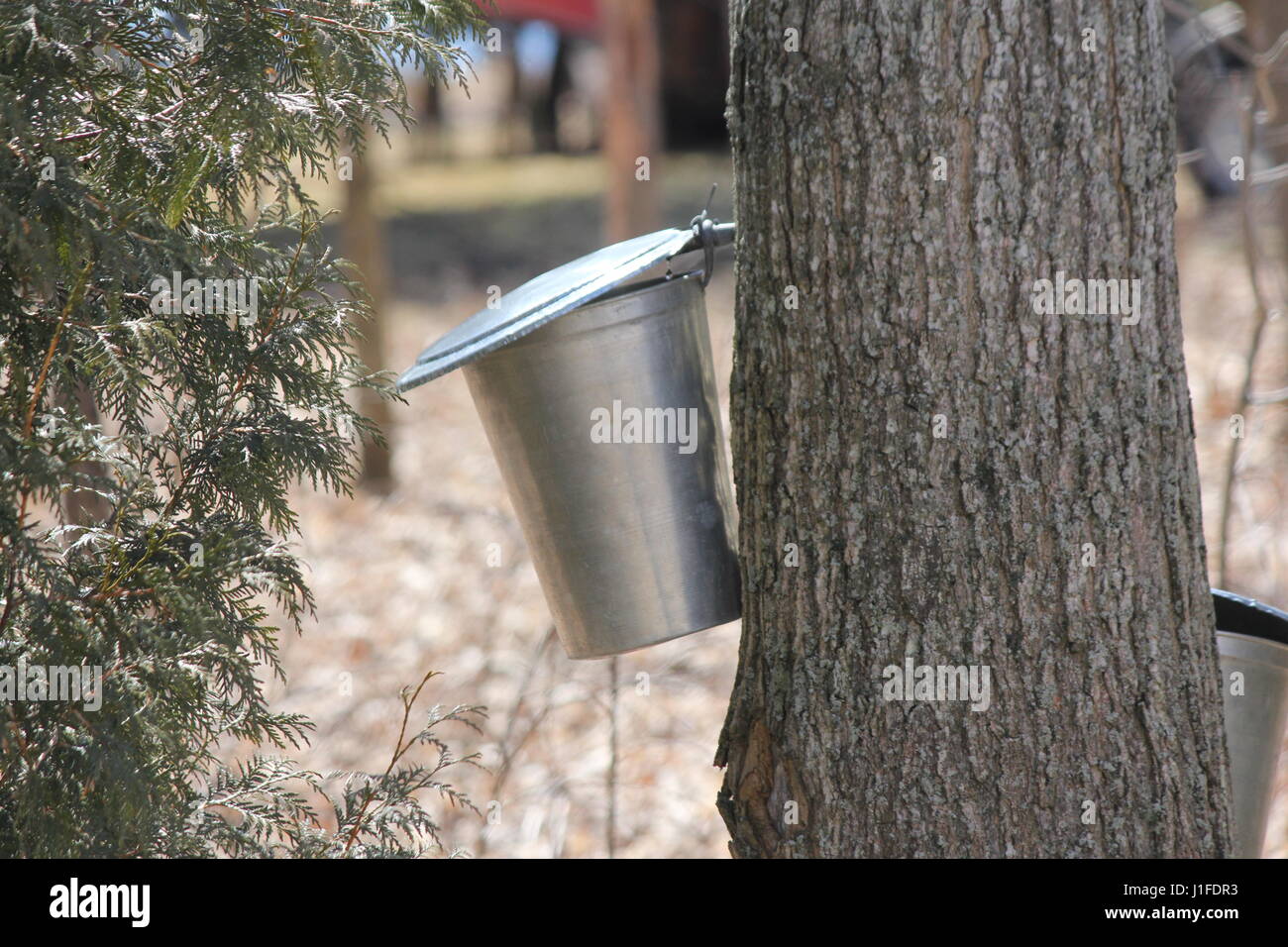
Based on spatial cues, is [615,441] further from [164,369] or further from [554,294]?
[164,369]

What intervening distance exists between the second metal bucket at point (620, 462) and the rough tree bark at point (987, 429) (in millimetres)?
229

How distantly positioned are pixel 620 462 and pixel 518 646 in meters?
3.29

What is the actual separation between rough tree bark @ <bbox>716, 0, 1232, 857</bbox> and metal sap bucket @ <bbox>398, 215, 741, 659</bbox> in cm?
23

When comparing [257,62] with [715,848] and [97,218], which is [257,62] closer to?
[97,218]

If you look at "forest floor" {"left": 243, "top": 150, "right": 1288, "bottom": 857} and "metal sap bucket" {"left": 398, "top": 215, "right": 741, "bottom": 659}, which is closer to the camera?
"metal sap bucket" {"left": 398, "top": 215, "right": 741, "bottom": 659}

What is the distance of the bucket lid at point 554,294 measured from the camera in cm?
172

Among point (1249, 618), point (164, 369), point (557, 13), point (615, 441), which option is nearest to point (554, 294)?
point (615, 441)

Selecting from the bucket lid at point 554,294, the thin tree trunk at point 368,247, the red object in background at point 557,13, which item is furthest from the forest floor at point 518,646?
the red object in background at point 557,13

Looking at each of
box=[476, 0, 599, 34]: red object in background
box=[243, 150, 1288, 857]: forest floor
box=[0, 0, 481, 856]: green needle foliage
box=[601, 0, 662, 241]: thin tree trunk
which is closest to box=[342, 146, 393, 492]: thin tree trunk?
box=[243, 150, 1288, 857]: forest floor

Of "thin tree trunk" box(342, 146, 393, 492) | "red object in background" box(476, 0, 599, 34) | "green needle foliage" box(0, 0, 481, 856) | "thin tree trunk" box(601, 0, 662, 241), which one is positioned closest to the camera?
"green needle foliage" box(0, 0, 481, 856)

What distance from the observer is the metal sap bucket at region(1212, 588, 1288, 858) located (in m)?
A: 2.00

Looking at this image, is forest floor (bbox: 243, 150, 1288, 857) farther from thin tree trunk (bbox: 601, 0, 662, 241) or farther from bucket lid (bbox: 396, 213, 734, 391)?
thin tree trunk (bbox: 601, 0, 662, 241)

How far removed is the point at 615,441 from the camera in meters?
1.86

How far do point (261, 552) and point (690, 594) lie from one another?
73 cm
